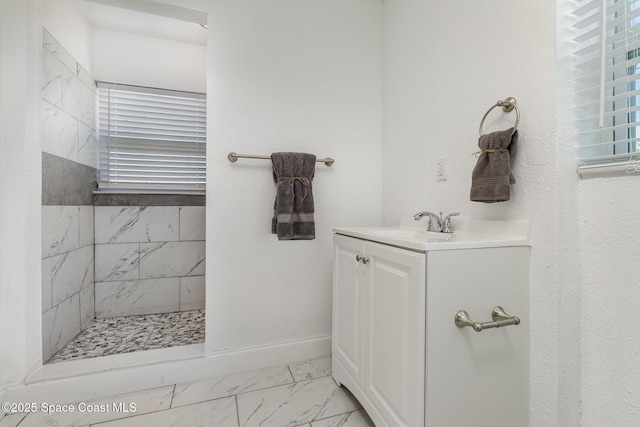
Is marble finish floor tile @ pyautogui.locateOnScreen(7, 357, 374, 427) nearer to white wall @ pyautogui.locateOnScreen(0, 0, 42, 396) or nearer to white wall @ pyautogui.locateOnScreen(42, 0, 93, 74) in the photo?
white wall @ pyautogui.locateOnScreen(0, 0, 42, 396)

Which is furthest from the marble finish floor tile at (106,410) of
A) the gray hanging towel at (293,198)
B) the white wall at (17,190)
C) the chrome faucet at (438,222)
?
the chrome faucet at (438,222)

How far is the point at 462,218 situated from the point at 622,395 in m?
0.71

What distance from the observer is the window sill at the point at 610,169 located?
79 centimetres

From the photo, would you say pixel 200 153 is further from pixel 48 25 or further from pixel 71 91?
pixel 48 25

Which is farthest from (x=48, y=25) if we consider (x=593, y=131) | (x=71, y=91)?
(x=593, y=131)

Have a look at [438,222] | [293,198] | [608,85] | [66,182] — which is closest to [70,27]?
[66,182]

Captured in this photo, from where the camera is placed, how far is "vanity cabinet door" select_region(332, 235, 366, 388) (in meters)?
1.23

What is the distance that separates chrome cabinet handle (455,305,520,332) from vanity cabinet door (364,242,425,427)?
0.41 ft

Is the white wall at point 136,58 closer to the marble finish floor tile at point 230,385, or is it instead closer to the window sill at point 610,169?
the marble finish floor tile at point 230,385

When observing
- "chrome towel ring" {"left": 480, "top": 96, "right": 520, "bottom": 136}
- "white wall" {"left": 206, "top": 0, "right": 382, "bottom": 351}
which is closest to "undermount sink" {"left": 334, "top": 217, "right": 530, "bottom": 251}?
"chrome towel ring" {"left": 480, "top": 96, "right": 520, "bottom": 136}

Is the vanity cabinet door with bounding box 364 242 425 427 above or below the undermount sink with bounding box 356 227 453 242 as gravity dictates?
below

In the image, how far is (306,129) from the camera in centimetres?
174

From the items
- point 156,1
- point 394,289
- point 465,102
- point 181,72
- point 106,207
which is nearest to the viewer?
point 394,289

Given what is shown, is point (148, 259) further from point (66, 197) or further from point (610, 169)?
point (610, 169)
